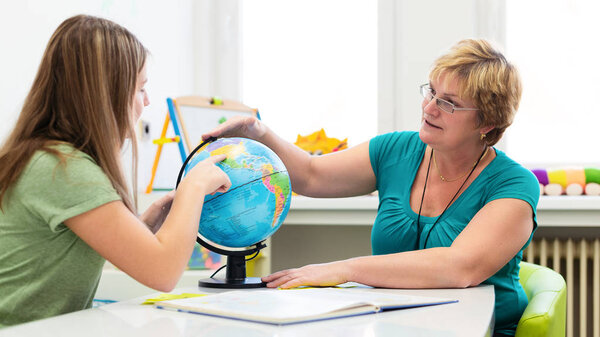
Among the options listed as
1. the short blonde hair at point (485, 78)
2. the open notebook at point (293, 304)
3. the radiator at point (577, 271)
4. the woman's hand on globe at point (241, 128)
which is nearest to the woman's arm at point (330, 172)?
the woman's hand on globe at point (241, 128)

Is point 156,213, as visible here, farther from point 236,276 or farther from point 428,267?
point 428,267

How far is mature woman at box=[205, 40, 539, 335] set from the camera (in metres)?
1.30

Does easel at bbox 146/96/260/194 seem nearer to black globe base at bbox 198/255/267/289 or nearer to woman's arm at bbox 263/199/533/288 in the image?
black globe base at bbox 198/255/267/289

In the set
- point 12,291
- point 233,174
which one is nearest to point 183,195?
point 233,174

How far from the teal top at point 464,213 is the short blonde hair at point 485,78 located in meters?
0.11

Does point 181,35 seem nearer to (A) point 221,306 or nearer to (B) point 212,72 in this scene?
(B) point 212,72

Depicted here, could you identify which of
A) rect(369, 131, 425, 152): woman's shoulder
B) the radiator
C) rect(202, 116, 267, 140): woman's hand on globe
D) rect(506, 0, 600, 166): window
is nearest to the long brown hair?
rect(202, 116, 267, 140): woman's hand on globe

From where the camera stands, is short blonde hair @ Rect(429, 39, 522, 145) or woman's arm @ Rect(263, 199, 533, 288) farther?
short blonde hair @ Rect(429, 39, 522, 145)

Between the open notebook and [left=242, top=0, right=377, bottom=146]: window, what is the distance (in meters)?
2.24

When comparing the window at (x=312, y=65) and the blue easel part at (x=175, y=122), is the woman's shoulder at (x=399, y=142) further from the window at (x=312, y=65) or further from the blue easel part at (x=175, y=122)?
the window at (x=312, y=65)

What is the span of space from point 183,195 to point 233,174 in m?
0.13

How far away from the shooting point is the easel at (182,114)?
2746 millimetres

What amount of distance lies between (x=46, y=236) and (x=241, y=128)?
→ 59 centimetres

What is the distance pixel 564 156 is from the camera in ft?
10.2
